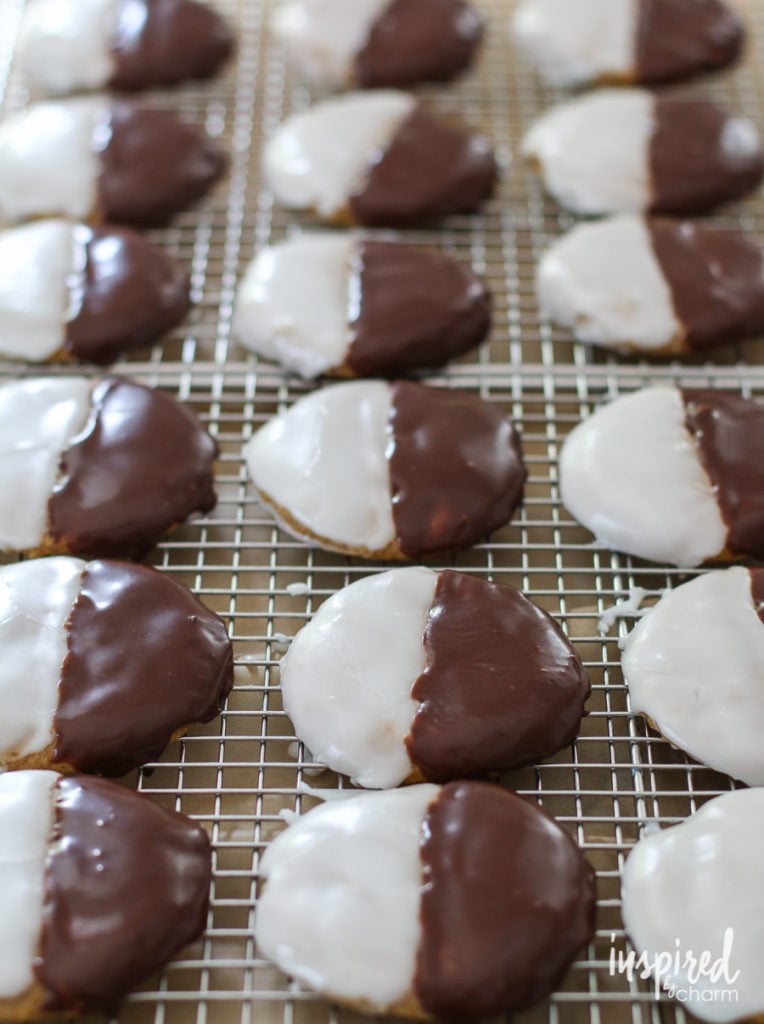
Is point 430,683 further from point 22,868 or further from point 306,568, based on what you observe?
point 22,868

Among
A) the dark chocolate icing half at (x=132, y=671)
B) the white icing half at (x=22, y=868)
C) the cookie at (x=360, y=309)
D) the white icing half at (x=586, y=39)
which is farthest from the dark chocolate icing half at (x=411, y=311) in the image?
the white icing half at (x=22, y=868)

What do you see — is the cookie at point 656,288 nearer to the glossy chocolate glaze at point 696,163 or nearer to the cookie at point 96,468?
the glossy chocolate glaze at point 696,163

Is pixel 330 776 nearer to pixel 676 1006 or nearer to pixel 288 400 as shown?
pixel 676 1006

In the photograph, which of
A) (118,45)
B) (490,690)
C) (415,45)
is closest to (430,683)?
(490,690)

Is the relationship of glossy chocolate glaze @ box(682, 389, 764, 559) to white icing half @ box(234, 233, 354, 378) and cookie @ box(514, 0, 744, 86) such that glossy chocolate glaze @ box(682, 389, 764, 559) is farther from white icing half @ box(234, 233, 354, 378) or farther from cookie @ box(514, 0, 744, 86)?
cookie @ box(514, 0, 744, 86)

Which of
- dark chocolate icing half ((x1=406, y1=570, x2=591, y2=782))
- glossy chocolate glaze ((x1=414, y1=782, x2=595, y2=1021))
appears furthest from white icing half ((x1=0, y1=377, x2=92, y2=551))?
glossy chocolate glaze ((x1=414, y1=782, x2=595, y2=1021))

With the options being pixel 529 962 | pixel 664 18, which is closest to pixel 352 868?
pixel 529 962
